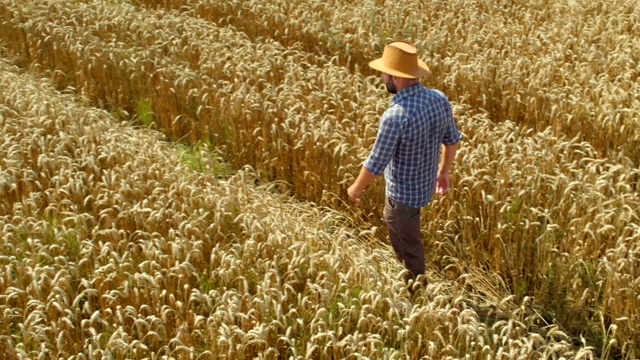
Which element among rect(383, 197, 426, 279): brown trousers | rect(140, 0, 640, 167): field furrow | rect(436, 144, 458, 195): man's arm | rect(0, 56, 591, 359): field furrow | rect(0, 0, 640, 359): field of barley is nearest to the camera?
rect(0, 56, 591, 359): field furrow

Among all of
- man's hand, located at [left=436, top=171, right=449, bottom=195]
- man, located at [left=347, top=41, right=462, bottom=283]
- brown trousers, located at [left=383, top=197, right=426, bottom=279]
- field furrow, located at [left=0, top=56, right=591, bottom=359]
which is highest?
man, located at [left=347, top=41, right=462, bottom=283]

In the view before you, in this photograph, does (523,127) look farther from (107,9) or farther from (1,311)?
(107,9)

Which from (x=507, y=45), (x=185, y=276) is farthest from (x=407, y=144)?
(x=507, y=45)

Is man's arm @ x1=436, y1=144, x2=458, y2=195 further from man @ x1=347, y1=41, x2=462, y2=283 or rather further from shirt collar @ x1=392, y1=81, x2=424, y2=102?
shirt collar @ x1=392, y1=81, x2=424, y2=102

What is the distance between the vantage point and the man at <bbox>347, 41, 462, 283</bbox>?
4.51m

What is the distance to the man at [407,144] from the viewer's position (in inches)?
178

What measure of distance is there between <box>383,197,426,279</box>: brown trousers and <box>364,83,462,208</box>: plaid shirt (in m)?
0.08

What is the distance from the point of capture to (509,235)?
18.4 feet

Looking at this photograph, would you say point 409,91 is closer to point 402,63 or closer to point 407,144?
point 402,63

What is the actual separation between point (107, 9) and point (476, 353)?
8.11 metres

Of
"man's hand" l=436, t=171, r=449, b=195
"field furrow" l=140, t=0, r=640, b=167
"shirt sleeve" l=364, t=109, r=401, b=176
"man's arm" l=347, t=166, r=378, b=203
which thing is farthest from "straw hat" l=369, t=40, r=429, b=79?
"field furrow" l=140, t=0, r=640, b=167

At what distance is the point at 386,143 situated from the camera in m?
4.52

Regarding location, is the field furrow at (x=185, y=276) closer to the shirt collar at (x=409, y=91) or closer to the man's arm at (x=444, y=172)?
the man's arm at (x=444, y=172)

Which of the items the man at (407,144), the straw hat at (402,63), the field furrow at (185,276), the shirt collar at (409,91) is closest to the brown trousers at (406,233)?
the man at (407,144)
